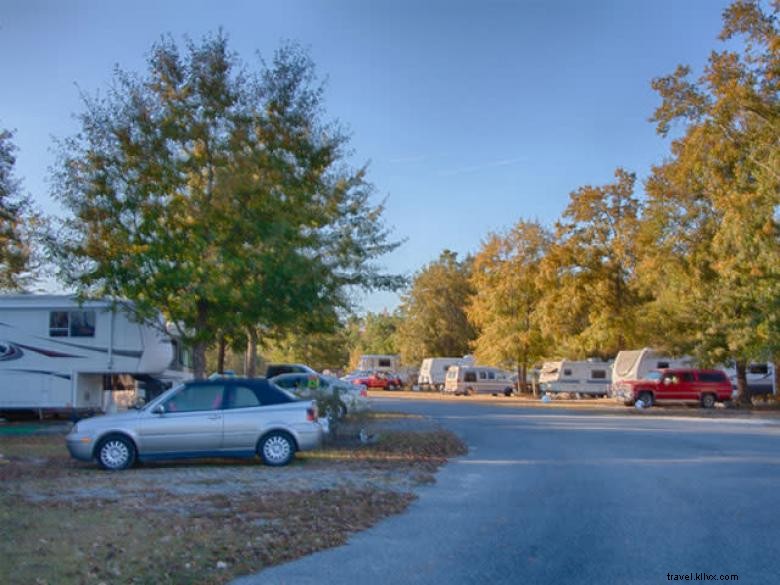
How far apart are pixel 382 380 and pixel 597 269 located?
2419 cm

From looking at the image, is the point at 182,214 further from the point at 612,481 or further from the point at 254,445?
the point at 612,481

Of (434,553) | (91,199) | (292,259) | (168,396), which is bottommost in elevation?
(434,553)

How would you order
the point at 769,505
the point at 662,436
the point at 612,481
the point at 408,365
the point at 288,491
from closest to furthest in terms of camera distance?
the point at 769,505 → the point at 288,491 → the point at 612,481 → the point at 662,436 → the point at 408,365

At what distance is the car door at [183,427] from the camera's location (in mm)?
14336

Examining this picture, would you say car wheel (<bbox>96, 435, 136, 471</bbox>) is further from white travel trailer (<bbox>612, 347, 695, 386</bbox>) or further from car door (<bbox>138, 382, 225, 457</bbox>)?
white travel trailer (<bbox>612, 347, 695, 386</bbox>)

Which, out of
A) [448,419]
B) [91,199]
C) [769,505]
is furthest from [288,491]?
[448,419]

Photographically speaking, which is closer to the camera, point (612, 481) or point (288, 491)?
point (288, 491)

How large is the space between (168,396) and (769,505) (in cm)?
959

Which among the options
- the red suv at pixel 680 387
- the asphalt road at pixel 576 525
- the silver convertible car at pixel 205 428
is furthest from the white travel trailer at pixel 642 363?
the silver convertible car at pixel 205 428

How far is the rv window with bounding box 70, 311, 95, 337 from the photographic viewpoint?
24094 mm

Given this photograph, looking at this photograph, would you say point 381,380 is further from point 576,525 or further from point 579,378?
point 576,525

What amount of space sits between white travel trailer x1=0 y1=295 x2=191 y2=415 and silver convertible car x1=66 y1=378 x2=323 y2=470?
9.64 metres

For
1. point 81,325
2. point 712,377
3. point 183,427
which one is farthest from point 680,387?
point 183,427

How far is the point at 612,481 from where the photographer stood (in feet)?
42.0
